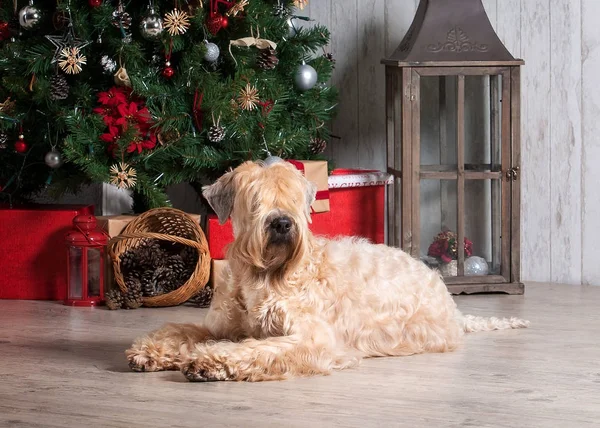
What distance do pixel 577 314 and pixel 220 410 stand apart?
2.07 meters

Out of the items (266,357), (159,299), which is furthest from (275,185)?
(159,299)

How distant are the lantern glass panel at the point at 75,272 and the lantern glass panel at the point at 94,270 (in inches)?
1.8

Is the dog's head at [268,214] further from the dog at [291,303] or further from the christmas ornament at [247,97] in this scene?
the christmas ornament at [247,97]

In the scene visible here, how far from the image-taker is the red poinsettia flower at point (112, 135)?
439 cm

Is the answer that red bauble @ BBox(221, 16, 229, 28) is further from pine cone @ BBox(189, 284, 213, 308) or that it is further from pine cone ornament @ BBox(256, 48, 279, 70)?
pine cone @ BBox(189, 284, 213, 308)

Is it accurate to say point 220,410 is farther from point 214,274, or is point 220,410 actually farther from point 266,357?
point 214,274

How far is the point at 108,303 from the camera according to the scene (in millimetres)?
4461

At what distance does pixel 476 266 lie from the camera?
4.75 m

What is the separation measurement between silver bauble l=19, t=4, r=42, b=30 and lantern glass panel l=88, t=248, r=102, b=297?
1029 millimetres

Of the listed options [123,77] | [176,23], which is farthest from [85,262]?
[176,23]

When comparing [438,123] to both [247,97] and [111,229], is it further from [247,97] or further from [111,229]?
[111,229]

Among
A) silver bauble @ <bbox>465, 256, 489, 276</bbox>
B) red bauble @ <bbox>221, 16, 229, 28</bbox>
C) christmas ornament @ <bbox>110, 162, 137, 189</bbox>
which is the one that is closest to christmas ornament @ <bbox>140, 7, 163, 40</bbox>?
red bauble @ <bbox>221, 16, 229, 28</bbox>

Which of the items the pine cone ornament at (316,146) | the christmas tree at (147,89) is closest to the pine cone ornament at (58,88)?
the christmas tree at (147,89)

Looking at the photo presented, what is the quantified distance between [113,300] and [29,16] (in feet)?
4.25
